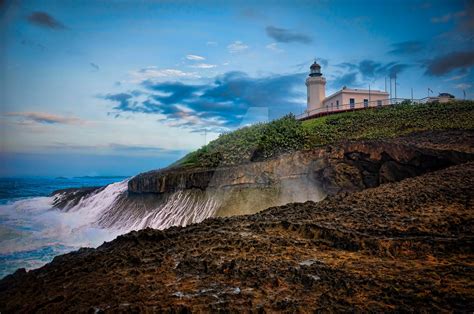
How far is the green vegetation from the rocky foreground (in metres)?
7.84

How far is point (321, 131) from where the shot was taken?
56.9 feet

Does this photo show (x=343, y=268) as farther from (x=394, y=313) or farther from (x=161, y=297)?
(x=161, y=297)

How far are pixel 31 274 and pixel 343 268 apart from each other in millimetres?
4719

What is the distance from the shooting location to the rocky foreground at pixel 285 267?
148 inches

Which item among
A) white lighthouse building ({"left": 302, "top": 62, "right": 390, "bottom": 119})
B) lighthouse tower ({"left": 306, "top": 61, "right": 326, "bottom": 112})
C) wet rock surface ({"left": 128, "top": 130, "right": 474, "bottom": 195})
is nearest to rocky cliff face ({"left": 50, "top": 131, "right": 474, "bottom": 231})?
wet rock surface ({"left": 128, "top": 130, "right": 474, "bottom": 195})

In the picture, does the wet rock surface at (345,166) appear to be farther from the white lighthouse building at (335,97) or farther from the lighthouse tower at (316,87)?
the lighthouse tower at (316,87)

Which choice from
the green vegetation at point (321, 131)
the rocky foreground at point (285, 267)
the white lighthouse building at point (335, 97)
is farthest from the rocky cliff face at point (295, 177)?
the white lighthouse building at point (335, 97)

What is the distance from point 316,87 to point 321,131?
66.9ft

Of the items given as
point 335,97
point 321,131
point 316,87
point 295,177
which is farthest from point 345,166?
point 316,87

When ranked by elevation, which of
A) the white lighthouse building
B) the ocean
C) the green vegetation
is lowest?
the ocean

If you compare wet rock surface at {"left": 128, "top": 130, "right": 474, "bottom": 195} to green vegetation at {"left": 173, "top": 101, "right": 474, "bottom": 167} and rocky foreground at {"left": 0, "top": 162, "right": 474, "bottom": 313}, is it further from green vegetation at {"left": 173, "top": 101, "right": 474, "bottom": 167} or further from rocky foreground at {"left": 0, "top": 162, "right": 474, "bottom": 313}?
rocky foreground at {"left": 0, "top": 162, "right": 474, "bottom": 313}

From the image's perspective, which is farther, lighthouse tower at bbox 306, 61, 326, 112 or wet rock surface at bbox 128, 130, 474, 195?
lighthouse tower at bbox 306, 61, 326, 112

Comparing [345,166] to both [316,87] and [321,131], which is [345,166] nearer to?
[321,131]

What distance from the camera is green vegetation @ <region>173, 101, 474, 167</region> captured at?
49.7 feet
